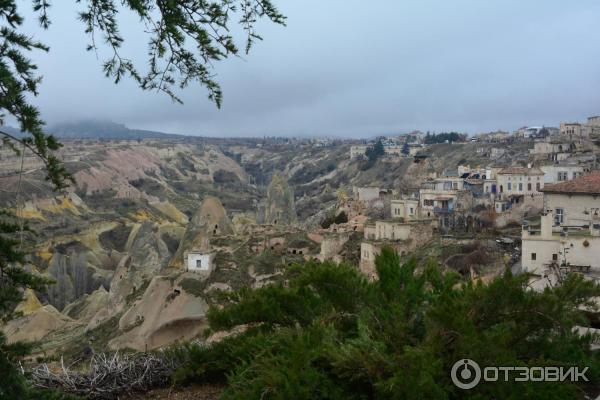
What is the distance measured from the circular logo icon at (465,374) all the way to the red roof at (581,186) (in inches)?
872

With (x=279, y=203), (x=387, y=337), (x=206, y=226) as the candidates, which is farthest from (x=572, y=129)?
(x=387, y=337)

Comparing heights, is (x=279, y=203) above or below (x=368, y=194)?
below

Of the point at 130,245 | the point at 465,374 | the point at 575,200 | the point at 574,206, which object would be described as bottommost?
the point at 130,245

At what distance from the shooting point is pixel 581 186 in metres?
25.7

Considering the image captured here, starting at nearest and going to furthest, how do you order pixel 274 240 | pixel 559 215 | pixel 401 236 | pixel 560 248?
1. pixel 560 248
2. pixel 559 215
3. pixel 401 236
4. pixel 274 240

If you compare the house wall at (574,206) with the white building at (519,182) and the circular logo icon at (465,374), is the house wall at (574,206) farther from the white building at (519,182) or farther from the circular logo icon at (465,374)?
the circular logo icon at (465,374)

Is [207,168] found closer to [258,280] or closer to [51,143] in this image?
[258,280]

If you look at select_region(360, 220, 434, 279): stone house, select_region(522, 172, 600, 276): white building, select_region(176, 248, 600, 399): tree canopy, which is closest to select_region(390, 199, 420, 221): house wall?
select_region(360, 220, 434, 279): stone house

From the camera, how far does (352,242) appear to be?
3259 cm

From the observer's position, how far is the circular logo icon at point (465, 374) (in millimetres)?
5301

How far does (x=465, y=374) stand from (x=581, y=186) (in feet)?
75.1

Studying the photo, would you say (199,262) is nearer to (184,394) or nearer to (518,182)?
(518,182)

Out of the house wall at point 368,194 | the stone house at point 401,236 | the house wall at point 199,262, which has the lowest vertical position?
the house wall at point 199,262

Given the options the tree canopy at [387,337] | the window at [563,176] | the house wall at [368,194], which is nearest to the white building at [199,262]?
the tree canopy at [387,337]
